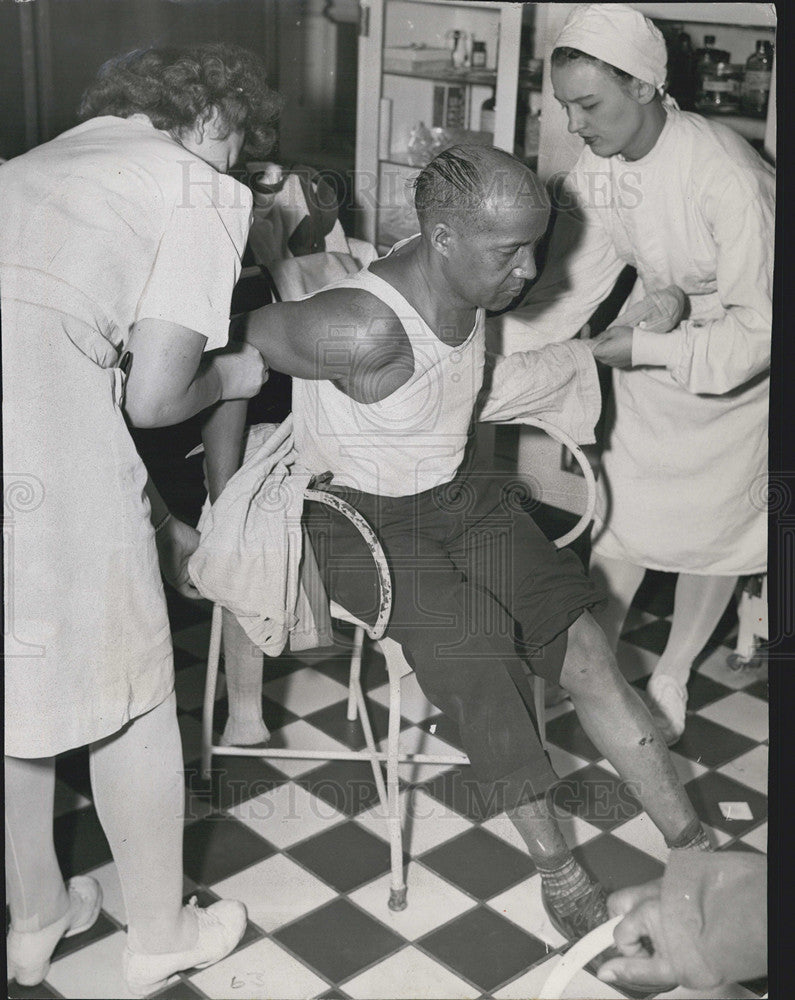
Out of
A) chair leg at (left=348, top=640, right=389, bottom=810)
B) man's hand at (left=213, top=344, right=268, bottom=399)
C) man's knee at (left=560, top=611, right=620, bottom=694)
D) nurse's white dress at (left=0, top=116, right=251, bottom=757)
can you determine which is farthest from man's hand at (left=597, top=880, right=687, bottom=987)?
man's hand at (left=213, top=344, right=268, bottom=399)

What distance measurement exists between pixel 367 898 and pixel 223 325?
1.11 meters

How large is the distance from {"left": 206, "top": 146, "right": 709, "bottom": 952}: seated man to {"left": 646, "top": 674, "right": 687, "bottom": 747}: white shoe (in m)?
0.54

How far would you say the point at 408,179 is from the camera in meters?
2.12

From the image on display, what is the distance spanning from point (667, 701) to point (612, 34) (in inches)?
56.2

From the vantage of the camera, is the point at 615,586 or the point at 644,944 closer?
the point at 644,944

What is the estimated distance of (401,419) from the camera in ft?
6.78

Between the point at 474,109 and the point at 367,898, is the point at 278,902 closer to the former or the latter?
the point at 367,898

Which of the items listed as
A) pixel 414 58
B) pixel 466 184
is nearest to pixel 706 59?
pixel 414 58

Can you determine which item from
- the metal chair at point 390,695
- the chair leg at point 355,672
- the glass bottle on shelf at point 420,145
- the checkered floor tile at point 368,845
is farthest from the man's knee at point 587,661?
the glass bottle on shelf at point 420,145

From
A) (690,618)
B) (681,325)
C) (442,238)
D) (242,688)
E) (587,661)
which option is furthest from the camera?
(690,618)

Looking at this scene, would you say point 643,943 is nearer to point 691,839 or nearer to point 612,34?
point 691,839

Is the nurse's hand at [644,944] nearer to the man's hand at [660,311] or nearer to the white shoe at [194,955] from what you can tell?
the white shoe at [194,955]

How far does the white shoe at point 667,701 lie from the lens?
2.80 meters

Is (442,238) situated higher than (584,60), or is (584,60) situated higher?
(584,60)
